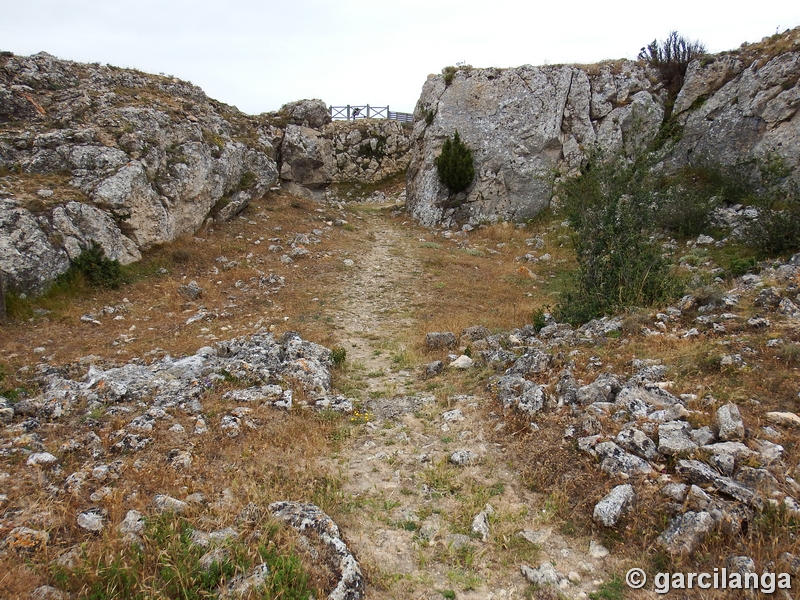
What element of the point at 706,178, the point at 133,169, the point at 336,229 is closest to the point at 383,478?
the point at 133,169

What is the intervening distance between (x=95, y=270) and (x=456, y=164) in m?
15.9

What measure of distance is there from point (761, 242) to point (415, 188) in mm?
15810

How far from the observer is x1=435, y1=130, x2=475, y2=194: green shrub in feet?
73.8

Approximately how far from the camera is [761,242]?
488 inches

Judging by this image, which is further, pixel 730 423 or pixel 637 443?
pixel 637 443

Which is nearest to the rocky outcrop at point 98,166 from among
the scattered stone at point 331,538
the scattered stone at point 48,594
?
the scattered stone at point 48,594

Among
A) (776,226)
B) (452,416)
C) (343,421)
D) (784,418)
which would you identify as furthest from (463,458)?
(776,226)

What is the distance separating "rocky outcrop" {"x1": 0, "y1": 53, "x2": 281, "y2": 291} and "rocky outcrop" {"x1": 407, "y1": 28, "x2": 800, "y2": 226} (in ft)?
32.7

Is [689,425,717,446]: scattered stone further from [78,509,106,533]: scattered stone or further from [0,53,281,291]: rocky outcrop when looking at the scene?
[0,53,281,291]: rocky outcrop

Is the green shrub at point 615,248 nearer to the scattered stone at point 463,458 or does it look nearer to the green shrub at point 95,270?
the scattered stone at point 463,458

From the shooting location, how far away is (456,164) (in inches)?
887

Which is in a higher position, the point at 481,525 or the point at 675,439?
the point at 675,439

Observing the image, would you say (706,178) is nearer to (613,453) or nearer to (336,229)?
(336,229)

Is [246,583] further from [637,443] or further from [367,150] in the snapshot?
[367,150]
